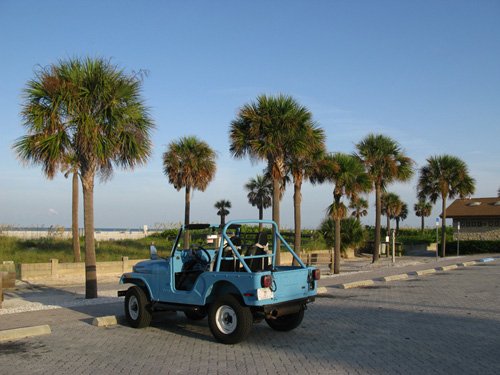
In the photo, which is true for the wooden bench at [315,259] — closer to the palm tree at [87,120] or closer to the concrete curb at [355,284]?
the concrete curb at [355,284]

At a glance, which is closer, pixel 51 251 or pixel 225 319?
pixel 225 319

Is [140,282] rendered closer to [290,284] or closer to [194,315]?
[194,315]

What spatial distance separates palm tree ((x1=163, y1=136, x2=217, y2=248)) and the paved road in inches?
776

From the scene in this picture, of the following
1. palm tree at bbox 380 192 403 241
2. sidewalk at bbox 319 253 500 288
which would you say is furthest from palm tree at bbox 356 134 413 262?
palm tree at bbox 380 192 403 241

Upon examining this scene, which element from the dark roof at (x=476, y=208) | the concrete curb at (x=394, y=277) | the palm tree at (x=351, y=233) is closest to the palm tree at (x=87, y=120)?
the concrete curb at (x=394, y=277)

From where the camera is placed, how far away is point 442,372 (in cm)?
680

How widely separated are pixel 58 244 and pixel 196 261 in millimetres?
25596

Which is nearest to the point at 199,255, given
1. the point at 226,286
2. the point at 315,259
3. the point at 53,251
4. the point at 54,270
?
the point at 226,286

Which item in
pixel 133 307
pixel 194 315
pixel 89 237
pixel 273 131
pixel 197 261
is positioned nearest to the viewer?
pixel 197 261

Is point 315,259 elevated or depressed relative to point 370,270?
elevated

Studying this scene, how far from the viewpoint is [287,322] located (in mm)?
9672

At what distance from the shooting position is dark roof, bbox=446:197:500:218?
49.2 metres

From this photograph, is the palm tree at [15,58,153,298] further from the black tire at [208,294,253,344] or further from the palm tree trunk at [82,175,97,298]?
the black tire at [208,294,253,344]

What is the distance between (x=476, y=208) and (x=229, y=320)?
47.4m
